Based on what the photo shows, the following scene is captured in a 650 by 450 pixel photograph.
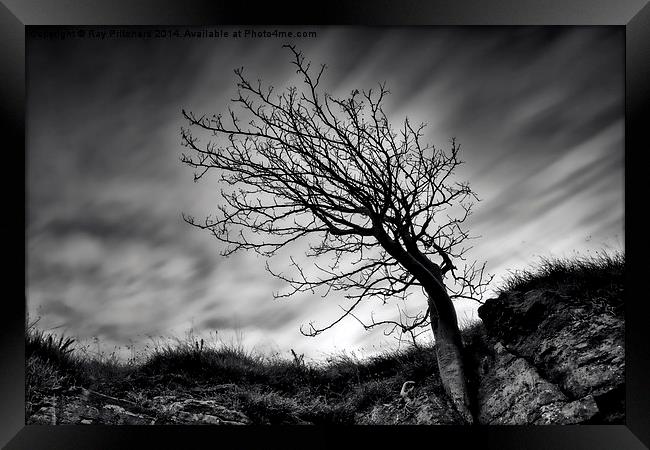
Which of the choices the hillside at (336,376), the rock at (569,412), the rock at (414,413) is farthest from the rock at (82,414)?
the rock at (569,412)

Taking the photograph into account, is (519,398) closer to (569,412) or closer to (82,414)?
(569,412)

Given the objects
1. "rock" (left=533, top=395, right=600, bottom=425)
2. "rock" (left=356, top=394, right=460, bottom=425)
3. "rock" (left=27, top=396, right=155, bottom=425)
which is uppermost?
"rock" (left=27, top=396, right=155, bottom=425)

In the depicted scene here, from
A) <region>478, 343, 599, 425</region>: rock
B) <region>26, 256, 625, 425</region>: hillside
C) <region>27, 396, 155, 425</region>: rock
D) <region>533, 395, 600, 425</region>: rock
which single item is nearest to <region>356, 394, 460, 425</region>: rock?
<region>26, 256, 625, 425</region>: hillside

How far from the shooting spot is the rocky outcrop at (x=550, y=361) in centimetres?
272

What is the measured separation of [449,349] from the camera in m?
2.87

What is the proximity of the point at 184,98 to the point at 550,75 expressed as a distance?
2447mm

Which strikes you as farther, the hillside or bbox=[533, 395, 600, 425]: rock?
the hillside

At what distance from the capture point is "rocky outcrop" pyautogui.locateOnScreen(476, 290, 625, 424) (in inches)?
107

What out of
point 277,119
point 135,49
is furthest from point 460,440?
point 135,49

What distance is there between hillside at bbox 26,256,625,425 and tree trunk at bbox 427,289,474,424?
0.07m

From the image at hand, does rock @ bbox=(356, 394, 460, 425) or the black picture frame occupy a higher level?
the black picture frame

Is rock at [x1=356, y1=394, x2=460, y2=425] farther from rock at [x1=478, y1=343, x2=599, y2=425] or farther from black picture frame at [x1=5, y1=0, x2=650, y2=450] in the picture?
rock at [x1=478, y1=343, x2=599, y2=425]
